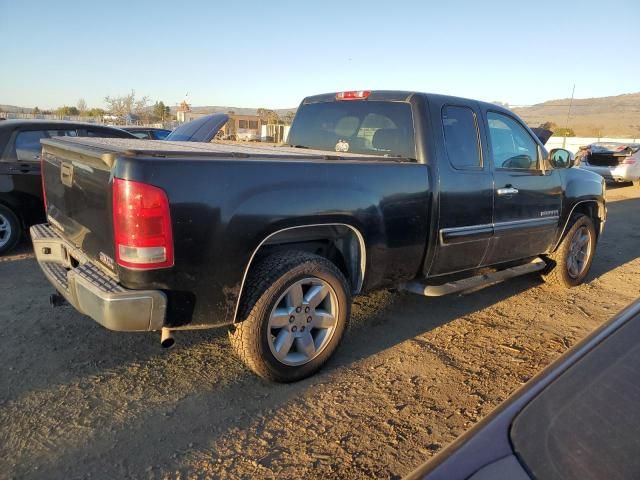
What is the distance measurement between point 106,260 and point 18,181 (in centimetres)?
402

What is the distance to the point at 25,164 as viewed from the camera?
19.5 feet

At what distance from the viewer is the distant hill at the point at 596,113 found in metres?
72.6

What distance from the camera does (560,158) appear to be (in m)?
4.95

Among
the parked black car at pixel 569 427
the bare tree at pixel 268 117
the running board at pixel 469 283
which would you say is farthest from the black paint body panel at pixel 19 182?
the bare tree at pixel 268 117

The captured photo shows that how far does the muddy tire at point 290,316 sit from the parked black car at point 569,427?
70.1 inches

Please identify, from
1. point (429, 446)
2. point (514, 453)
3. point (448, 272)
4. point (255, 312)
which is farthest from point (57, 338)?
point (514, 453)

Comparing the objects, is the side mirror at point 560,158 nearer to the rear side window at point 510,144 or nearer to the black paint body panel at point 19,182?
the rear side window at point 510,144

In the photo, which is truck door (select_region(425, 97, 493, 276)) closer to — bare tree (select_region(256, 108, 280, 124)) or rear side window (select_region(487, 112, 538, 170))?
rear side window (select_region(487, 112, 538, 170))

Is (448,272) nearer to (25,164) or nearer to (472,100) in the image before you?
(472,100)

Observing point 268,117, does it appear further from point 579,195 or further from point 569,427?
point 569,427

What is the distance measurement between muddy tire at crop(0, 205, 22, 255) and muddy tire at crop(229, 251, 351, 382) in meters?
4.22

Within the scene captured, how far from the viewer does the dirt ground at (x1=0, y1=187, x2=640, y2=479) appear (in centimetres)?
247

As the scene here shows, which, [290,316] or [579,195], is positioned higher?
[579,195]

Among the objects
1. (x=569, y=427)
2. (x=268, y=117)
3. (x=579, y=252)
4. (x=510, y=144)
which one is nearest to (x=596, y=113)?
(x=268, y=117)
